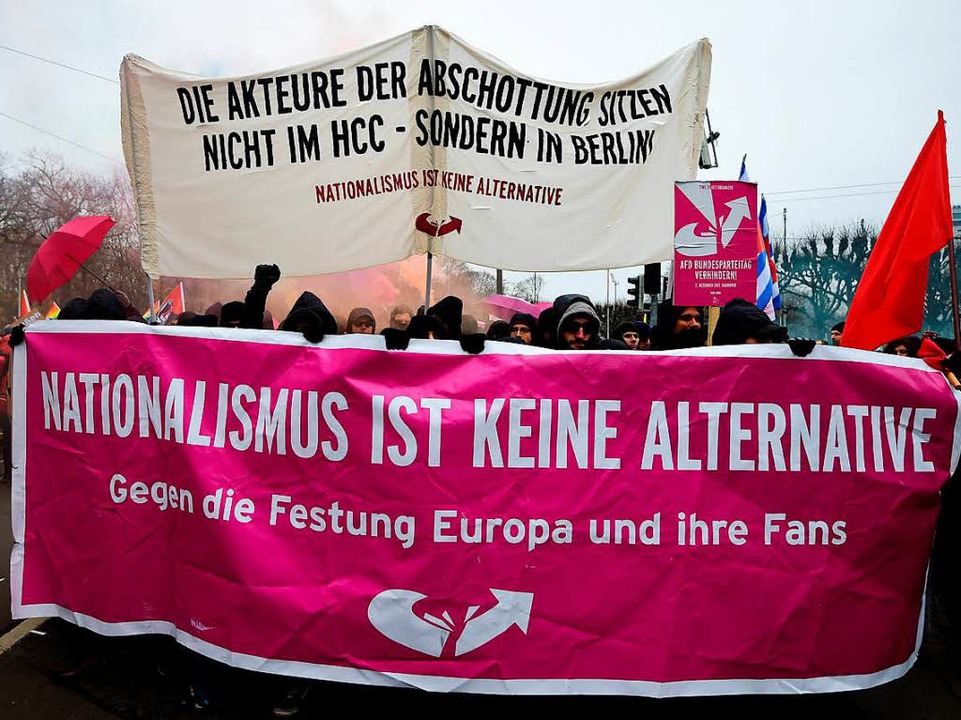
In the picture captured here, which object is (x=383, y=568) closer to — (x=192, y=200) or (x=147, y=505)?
(x=147, y=505)

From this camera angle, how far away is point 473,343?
10.2ft

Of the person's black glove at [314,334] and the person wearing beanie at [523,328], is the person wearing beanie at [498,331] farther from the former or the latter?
the person's black glove at [314,334]

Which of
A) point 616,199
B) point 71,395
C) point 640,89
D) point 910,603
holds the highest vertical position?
point 640,89

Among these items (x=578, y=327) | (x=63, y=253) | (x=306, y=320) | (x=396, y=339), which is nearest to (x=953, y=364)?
(x=578, y=327)

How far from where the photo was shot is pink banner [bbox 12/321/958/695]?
9.78 feet

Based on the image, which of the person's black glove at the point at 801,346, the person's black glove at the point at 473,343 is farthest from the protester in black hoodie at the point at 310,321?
the person's black glove at the point at 801,346

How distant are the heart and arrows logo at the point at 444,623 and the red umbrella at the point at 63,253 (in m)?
3.58

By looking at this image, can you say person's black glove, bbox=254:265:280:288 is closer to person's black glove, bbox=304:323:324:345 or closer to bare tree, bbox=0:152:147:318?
person's black glove, bbox=304:323:324:345

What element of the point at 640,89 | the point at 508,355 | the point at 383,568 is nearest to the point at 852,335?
the point at 640,89

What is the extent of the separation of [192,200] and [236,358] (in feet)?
3.97

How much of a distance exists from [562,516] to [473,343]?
775 millimetres

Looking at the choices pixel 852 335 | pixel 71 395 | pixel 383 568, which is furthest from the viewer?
pixel 852 335

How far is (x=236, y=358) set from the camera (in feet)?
10.6

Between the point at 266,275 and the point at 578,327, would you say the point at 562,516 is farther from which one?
the point at 266,275
